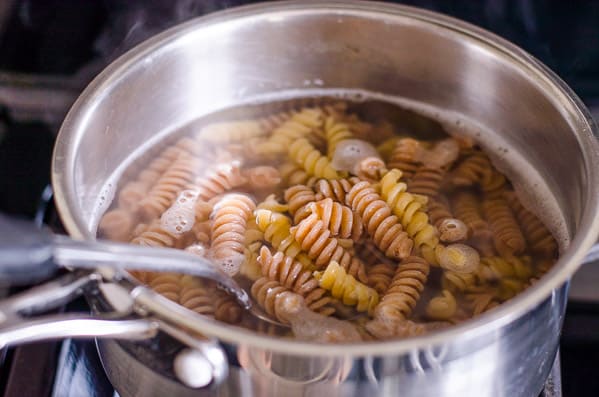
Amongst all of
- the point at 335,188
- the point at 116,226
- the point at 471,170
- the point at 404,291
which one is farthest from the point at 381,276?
the point at 116,226

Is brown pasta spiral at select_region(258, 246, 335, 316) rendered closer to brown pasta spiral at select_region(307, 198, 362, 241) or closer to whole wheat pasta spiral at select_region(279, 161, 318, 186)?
brown pasta spiral at select_region(307, 198, 362, 241)

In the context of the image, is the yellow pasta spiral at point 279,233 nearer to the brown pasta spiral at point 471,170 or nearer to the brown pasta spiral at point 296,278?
the brown pasta spiral at point 296,278

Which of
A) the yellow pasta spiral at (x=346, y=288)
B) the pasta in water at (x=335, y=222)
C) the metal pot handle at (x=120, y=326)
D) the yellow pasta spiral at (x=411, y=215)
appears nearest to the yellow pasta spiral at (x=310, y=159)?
the pasta in water at (x=335, y=222)

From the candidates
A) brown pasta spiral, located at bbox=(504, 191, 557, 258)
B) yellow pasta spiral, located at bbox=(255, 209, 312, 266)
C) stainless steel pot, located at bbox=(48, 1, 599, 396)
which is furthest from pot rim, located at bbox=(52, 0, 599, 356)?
yellow pasta spiral, located at bbox=(255, 209, 312, 266)

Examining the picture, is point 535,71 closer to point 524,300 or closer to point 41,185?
point 524,300

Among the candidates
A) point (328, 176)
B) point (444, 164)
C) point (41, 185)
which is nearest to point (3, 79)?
point (41, 185)

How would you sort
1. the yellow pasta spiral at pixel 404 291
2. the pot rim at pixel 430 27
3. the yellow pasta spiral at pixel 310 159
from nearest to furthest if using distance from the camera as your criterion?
the pot rim at pixel 430 27
the yellow pasta spiral at pixel 404 291
the yellow pasta spiral at pixel 310 159
